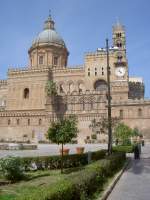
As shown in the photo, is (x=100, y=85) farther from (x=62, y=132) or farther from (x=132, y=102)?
(x=62, y=132)

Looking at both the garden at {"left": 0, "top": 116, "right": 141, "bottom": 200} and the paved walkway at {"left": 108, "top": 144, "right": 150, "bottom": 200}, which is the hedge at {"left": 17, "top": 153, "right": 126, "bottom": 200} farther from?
the paved walkway at {"left": 108, "top": 144, "right": 150, "bottom": 200}

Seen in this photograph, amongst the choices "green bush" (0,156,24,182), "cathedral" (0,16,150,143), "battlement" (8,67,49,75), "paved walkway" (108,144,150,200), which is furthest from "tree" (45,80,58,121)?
"green bush" (0,156,24,182)

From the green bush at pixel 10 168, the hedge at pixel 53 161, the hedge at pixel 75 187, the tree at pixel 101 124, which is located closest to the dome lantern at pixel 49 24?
the tree at pixel 101 124

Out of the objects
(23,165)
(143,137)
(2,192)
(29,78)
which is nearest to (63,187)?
(2,192)

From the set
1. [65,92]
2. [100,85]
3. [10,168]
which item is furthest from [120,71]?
[10,168]

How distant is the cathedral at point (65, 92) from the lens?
6294 cm

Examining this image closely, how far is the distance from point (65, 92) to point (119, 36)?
16.3m

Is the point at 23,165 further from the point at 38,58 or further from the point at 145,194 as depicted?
the point at 38,58

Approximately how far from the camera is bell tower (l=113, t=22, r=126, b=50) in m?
73.2

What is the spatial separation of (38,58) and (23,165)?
62459mm

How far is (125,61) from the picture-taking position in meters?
69.1

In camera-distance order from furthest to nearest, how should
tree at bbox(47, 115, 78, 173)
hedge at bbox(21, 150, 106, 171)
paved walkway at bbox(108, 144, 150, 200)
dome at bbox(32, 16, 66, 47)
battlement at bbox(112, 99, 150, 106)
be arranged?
dome at bbox(32, 16, 66, 47) < battlement at bbox(112, 99, 150, 106) < tree at bbox(47, 115, 78, 173) < hedge at bbox(21, 150, 106, 171) < paved walkway at bbox(108, 144, 150, 200)

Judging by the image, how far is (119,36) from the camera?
74375mm

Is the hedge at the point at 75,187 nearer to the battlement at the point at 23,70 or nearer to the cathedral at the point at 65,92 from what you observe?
the cathedral at the point at 65,92
